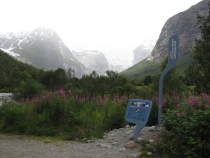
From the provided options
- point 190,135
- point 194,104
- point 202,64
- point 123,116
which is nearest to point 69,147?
point 123,116

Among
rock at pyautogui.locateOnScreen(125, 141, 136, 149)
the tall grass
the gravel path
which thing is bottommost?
the gravel path

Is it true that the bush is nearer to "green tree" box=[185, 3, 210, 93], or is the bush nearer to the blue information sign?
the blue information sign

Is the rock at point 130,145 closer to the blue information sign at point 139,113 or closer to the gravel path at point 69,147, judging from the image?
the gravel path at point 69,147

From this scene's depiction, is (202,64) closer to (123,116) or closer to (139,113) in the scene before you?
(123,116)

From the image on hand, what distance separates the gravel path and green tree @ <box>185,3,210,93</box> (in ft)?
18.2

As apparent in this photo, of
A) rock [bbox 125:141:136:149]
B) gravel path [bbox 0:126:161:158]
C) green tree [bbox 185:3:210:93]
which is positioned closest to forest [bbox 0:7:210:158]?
green tree [bbox 185:3:210:93]

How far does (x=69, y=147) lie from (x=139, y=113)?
225cm

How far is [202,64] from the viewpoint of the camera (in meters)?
11.5

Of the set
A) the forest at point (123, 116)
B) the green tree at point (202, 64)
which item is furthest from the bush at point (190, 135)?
the green tree at point (202, 64)

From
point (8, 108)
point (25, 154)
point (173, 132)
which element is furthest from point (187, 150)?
point (8, 108)

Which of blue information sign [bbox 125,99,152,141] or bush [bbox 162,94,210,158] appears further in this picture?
blue information sign [bbox 125,99,152,141]

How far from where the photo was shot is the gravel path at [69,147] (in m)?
5.43

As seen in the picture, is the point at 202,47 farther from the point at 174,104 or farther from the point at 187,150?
the point at 187,150

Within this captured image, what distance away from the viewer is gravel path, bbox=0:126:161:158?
5.43m
